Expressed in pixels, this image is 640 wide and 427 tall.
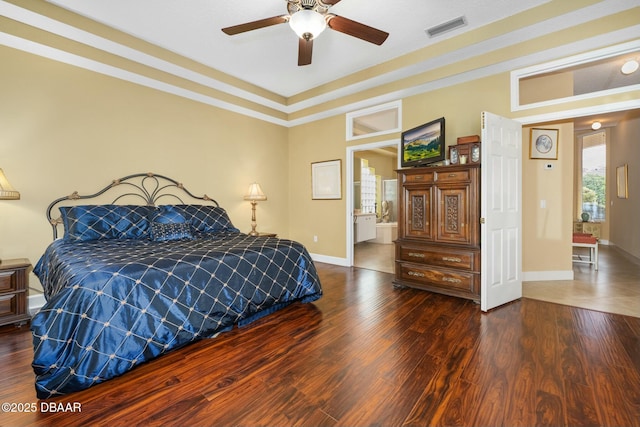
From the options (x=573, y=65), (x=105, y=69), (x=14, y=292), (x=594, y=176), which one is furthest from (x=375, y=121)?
(x=594, y=176)

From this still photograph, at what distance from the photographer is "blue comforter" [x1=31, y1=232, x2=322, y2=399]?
5.42 feet

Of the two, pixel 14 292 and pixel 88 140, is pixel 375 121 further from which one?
pixel 14 292

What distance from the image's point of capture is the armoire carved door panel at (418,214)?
11.7 feet

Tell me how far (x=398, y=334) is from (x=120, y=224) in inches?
128

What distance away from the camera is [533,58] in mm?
3146

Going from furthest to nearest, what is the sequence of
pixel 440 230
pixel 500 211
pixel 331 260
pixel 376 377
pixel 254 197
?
1. pixel 331 260
2. pixel 254 197
3. pixel 440 230
4. pixel 500 211
5. pixel 376 377

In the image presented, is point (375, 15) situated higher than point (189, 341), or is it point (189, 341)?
point (375, 15)

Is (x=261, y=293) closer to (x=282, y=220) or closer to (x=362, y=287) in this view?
(x=362, y=287)

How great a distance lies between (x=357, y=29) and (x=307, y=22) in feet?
1.65

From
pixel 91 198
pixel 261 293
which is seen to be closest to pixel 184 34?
pixel 91 198

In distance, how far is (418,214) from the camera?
12.1 feet

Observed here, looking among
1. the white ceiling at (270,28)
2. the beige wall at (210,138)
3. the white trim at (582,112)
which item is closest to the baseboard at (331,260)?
the beige wall at (210,138)

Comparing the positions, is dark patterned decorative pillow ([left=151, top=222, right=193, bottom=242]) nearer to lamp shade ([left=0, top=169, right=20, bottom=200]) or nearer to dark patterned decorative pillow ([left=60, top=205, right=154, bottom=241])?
dark patterned decorative pillow ([left=60, top=205, right=154, bottom=241])

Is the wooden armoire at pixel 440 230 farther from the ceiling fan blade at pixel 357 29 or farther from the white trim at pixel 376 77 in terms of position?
the ceiling fan blade at pixel 357 29
